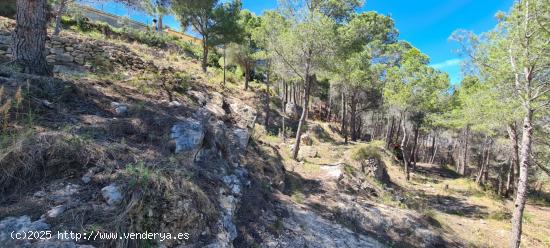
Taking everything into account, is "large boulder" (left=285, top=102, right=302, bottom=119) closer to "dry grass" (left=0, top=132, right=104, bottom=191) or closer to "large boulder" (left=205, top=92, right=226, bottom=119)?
"large boulder" (left=205, top=92, right=226, bottom=119)

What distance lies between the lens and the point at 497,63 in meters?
8.12

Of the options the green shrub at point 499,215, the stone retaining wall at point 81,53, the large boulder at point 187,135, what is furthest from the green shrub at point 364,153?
the large boulder at point 187,135

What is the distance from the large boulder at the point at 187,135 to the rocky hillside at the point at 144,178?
0.02 meters

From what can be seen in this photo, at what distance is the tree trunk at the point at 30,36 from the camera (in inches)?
199

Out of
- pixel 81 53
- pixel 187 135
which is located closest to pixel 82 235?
pixel 187 135

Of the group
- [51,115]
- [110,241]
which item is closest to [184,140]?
[51,115]

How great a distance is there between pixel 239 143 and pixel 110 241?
5.44 metres

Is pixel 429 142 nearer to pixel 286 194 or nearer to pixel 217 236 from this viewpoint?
pixel 286 194

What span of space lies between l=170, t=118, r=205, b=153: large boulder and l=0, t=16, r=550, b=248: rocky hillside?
0.02 metres

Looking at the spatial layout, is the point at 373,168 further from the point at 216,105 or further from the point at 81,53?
the point at 81,53

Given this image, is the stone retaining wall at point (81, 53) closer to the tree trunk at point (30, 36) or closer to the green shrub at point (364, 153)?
the tree trunk at point (30, 36)

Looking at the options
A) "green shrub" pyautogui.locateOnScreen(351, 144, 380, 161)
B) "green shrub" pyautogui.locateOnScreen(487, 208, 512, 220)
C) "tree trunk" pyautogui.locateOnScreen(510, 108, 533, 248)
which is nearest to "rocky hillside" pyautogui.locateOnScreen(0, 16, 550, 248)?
"tree trunk" pyautogui.locateOnScreen(510, 108, 533, 248)

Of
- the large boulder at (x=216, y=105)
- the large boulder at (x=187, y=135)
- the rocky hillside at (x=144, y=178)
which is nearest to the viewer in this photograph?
the rocky hillside at (x=144, y=178)

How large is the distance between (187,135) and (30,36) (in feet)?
11.2
